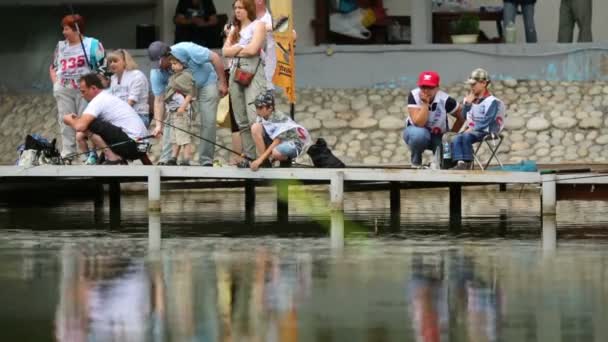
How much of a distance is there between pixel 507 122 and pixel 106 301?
1569cm

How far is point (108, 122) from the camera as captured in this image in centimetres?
2245

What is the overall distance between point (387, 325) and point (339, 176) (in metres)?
8.36

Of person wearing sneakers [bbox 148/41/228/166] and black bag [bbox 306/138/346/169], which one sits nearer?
person wearing sneakers [bbox 148/41/228/166]

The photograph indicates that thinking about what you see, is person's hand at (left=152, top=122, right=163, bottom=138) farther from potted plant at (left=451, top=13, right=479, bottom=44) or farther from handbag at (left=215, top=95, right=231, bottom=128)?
potted plant at (left=451, top=13, right=479, bottom=44)

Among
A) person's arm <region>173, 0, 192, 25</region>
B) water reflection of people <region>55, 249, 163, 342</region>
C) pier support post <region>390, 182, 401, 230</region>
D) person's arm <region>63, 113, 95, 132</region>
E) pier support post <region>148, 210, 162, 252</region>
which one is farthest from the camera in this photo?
person's arm <region>173, 0, 192, 25</region>

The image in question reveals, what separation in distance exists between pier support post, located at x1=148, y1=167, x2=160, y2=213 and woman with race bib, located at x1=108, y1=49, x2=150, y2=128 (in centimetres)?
102

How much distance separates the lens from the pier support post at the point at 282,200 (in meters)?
22.8

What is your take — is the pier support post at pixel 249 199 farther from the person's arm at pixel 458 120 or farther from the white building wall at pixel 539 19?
the white building wall at pixel 539 19

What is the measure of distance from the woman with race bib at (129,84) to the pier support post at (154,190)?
3.34ft

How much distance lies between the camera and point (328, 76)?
1215 inches

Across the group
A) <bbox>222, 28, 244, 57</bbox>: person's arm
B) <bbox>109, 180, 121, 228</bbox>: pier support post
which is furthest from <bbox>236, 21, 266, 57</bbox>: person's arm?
<bbox>109, 180, 121, 228</bbox>: pier support post

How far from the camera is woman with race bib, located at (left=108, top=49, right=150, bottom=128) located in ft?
76.1

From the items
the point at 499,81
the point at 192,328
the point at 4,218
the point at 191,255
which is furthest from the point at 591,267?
the point at 499,81

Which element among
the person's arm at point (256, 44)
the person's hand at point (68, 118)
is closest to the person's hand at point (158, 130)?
the person's hand at point (68, 118)
